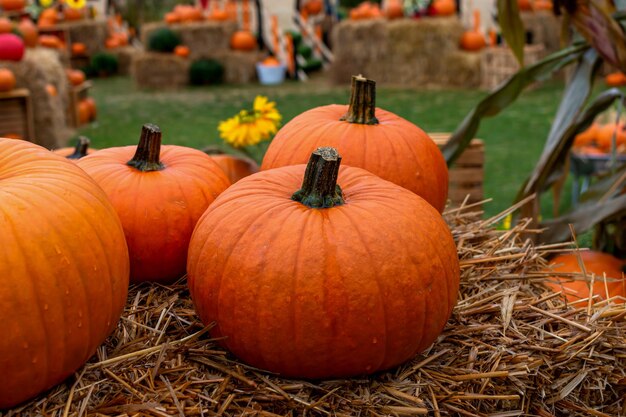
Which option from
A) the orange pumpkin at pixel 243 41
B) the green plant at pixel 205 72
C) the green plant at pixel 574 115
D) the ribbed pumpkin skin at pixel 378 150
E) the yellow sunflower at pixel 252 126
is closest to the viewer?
the ribbed pumpkin skin at pixel 378 150

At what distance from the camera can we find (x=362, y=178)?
1.61 metres

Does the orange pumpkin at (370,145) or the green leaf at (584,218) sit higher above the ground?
the orange pumpkin at (370,145)

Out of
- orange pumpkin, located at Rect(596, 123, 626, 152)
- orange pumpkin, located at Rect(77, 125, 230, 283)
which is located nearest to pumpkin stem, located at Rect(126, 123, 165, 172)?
orange pumpkin, located at Rect(77, 125, 230, 283)

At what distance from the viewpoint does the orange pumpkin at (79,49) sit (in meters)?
16.2

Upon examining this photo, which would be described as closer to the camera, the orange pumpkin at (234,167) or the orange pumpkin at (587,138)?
the orange pumpkin at (234,167)

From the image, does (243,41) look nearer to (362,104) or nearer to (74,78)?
(74,78)

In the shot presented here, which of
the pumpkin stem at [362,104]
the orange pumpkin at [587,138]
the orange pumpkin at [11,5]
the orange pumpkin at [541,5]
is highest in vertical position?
the orange pumpkin at [11,5]

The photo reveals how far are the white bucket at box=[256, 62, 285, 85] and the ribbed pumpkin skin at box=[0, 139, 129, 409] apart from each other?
12.5m

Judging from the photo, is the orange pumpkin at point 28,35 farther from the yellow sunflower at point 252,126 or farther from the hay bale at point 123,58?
the hay bale at point 123,58

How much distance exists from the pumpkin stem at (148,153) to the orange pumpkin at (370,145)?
1.05 feet

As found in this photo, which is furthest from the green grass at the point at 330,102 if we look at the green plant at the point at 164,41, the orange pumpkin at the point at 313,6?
the orange pumpkin at the point at 313,6

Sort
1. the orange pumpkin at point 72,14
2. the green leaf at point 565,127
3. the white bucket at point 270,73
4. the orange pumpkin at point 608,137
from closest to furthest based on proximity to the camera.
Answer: the green leaf at point 565,127, the orange pumpkin at point 608,137, the white bucket at point 270,73, the orange pumpkin at point 72,14

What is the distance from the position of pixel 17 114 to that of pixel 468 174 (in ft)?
16.9

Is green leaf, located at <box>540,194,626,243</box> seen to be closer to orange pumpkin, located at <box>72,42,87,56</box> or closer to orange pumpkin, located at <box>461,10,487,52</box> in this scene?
orange pumpkin, located at <box>461,10,487,52</box>
